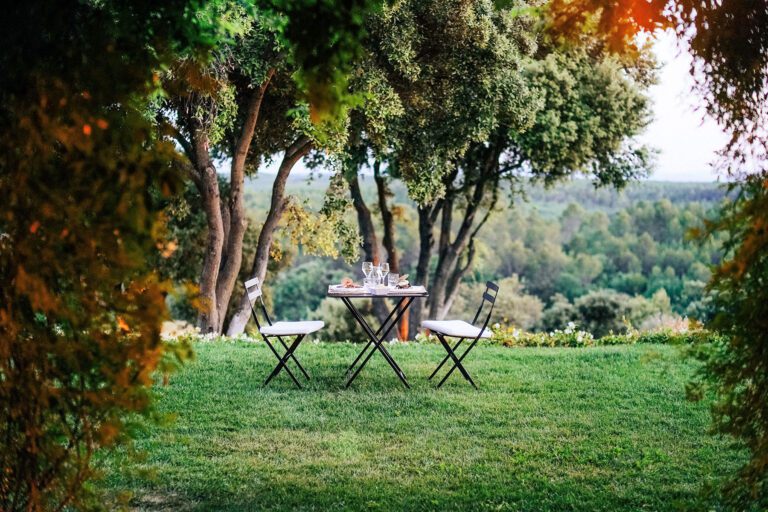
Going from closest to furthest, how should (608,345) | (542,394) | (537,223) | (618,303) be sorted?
(542,394), (608,345), (618,303), (537,223)

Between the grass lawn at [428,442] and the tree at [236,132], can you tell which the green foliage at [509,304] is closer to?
the tree at [236,132]

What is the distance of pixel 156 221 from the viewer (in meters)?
2.82

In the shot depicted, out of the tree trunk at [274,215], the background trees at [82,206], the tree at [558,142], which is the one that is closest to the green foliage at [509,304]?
the tree at [558,142]

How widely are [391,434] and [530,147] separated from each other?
944 centimetres

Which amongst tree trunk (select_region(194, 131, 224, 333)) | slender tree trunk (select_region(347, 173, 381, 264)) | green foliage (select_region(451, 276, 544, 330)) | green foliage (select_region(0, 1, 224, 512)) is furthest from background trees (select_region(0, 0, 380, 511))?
green foliage (select_region(451, 276, 544, 330))

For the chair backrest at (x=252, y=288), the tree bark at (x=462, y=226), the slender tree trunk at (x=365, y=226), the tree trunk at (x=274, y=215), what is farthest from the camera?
the tree bark at (x=462, y=226)

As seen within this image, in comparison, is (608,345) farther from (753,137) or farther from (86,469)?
(86,469)

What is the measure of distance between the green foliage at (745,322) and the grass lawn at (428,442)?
0.30 metres

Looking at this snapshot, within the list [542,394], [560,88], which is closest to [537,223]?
[560,88]

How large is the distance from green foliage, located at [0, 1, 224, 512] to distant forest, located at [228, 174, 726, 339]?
26877 millimetres

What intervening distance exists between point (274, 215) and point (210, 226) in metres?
1.68

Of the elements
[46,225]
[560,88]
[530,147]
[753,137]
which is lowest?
[46,225]

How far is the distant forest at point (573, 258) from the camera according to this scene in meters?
32.9

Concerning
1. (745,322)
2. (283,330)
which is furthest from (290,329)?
(745,322)
